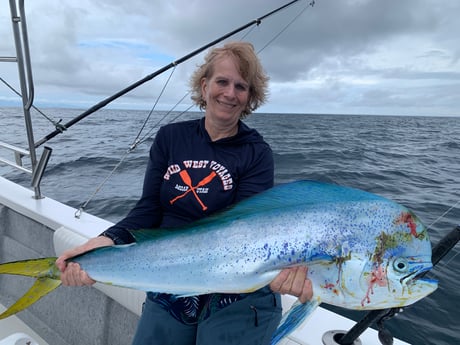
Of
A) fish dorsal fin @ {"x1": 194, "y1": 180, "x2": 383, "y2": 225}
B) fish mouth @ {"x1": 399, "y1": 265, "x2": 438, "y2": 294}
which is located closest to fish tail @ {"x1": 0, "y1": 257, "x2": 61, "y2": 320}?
fish dorsal fin @ {"x1": 194, "y1": 180, "x2": 383, "y2": 225}

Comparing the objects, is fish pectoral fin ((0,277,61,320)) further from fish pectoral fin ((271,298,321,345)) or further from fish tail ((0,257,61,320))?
fish pectoral fin ((271,298,321,345))

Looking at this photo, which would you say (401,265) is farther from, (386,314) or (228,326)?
(228,326)

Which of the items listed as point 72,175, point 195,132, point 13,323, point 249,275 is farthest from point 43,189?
point 249,275

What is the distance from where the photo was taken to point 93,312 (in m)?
2.71

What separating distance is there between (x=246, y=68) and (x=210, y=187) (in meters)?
0.66

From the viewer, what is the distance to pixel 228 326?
1600mm

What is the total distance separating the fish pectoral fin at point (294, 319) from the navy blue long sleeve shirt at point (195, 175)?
2.22 feet

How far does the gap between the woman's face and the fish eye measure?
3.54 ft

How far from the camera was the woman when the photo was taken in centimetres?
162

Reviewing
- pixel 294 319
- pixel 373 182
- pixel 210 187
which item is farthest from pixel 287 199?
pixel 373 182

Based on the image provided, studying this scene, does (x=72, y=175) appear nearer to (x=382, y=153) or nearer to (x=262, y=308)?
(x=262, y=308)

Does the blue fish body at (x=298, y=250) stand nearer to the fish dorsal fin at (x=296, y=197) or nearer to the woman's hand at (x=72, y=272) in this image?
the fish dorsal fin at (x=296, y=197)

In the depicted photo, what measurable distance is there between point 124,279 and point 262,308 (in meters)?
0.67

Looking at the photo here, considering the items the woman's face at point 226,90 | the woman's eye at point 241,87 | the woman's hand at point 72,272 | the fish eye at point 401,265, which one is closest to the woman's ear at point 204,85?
the woman's face at point 226,90
